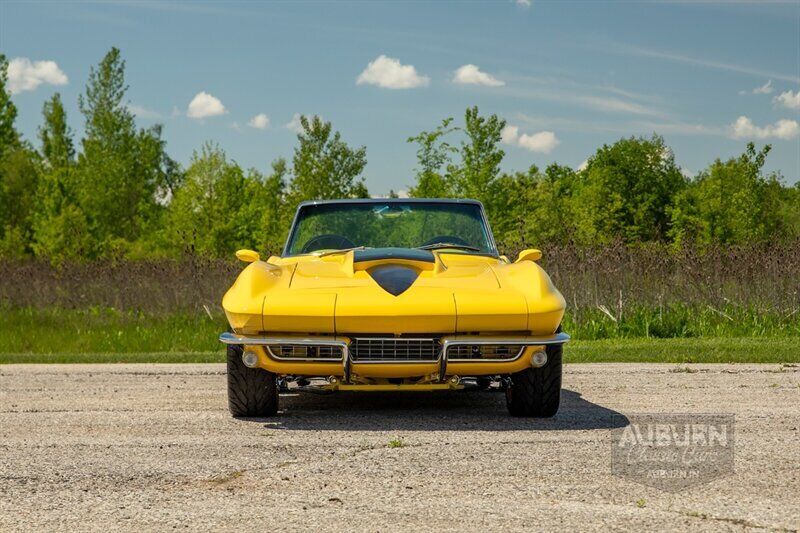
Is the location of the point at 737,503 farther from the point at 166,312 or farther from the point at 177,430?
the point at 166,312

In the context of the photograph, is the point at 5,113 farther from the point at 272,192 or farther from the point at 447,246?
the point at 447,246

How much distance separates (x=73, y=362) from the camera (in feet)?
45.9

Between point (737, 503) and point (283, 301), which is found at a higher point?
point (283, 301)

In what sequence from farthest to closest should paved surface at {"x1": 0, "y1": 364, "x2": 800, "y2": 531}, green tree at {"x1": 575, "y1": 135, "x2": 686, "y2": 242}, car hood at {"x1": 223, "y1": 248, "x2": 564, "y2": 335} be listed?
green tree at {"x1": 575, "y1": 135, "x2": 686, "y2": 242}
car hood at {"x1": 223, "y1": 248, "x2": 564, "y2": 335}
paved surface at {"x1": 0, "y1": 364, "x2": 800, "y2": 531}

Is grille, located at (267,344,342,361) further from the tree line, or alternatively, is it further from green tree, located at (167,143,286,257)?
green tree, located at (167,143,286,257)

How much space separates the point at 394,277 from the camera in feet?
22.9

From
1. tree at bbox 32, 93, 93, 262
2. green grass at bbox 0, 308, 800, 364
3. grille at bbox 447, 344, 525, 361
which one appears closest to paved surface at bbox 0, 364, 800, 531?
grille at bbox 447, 344, 525, 361

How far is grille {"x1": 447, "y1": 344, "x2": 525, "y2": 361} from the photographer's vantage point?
263 inches

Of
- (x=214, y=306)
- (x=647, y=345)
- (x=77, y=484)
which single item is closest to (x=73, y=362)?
(x=214, y=306)

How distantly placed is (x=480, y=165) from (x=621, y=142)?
41402mm

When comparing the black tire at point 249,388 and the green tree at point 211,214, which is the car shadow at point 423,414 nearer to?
the black tire at point 249,388

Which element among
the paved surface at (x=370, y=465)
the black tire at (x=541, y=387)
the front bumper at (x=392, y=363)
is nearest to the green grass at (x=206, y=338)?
the paved surface at (x=370, y=465)
